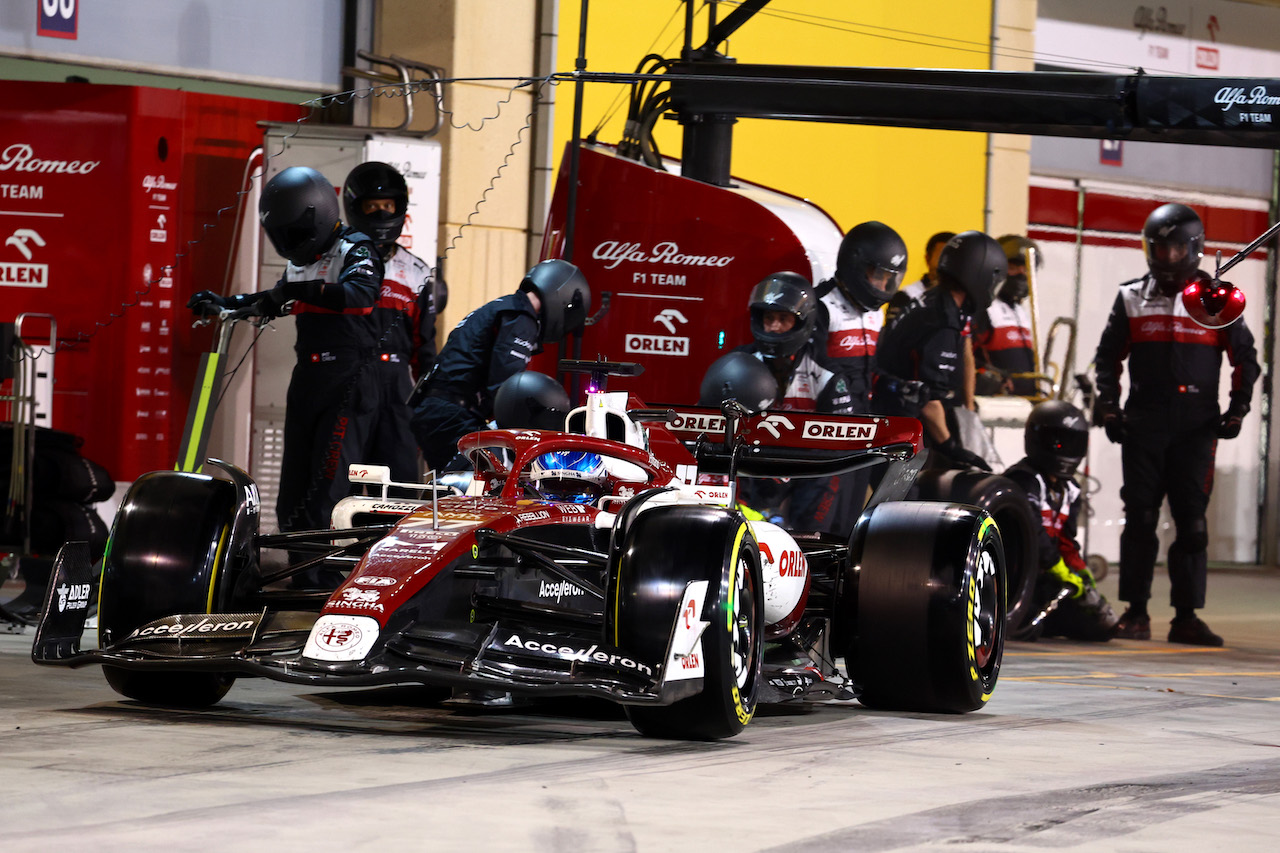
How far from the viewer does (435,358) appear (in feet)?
36.1

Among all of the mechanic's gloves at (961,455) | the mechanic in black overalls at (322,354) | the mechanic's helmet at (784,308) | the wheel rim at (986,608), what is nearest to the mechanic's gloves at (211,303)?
the mechanic in black overalls at (322,354)

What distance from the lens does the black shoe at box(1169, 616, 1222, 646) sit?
1163 centimetres

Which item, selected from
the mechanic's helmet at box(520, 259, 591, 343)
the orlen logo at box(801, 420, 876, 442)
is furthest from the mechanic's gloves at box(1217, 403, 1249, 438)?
the orlen logo at box(801, 420, 876, 442)

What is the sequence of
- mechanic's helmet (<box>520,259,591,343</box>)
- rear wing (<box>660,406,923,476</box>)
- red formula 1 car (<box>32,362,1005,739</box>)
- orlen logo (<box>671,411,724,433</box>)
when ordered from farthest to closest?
mechanic's helmet (<box>520,259,591,343</box>) < orlen logo (<box>671,411,724,433</box>) < rear wing (<box>660,406,923,476</box>) < red formula 1 car (<box>32,362,1005,739</box>)

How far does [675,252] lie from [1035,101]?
220cm

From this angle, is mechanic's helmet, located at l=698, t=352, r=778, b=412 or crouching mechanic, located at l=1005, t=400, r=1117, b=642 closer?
mechanic's helmet, located at l=698, t=352, r=778, b=412

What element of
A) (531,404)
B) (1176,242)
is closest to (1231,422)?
(1176,242)

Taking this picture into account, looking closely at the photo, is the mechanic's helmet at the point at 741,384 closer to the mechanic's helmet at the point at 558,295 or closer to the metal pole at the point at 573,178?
the mechanic's helmet at the point at 558,295

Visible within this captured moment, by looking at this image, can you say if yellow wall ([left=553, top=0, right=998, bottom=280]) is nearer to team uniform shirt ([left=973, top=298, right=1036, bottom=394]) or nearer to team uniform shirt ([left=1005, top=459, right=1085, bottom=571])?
team uniform shirt ([left=973, top=298, right=1036, bottom=394])

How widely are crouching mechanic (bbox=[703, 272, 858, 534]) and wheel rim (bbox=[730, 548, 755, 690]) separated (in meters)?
4.11

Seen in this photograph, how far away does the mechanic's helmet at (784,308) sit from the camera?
10641mm

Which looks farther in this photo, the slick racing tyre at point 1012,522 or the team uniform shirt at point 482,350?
the slick racing tyre at point 1012,522

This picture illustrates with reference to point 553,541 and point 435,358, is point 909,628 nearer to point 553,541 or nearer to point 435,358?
point 553,541

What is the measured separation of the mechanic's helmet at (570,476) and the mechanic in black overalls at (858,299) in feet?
13.8
